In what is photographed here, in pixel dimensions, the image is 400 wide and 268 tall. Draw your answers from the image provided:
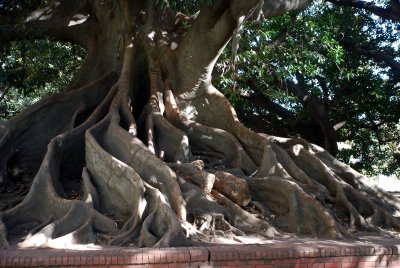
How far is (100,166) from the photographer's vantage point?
7281 millimetres

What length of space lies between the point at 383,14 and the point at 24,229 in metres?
10.3

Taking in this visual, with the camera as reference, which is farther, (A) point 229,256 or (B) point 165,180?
(B) point 165,180

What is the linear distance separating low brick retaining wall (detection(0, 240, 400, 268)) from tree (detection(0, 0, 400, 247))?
415 millimetres

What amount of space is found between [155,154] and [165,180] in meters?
1.09

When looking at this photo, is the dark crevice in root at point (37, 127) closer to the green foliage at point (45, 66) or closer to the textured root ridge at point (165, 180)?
the textured root ridge at point (165, 180)

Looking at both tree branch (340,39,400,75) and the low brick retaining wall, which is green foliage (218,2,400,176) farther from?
the low brick retaining wall

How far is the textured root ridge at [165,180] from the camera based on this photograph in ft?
20.0

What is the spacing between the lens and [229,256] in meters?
5.02

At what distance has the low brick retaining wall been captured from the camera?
4.69 m

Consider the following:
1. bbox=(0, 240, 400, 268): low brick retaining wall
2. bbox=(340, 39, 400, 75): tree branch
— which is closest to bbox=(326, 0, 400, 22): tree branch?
bbox=(340, 39, 400, 75): tree branch

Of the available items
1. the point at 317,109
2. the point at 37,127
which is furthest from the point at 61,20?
the point at 317,109

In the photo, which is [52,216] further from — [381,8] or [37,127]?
[381,8]

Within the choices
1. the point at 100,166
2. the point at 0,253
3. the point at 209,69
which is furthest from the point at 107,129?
the point at 0,253

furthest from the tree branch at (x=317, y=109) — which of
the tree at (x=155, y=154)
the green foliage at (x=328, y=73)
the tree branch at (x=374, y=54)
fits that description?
the tree at (x=155, y=154)
